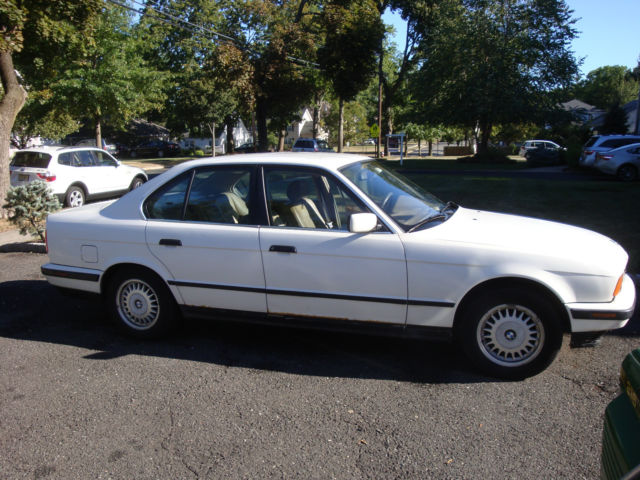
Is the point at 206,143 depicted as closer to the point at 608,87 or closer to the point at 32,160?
the point at 32,160

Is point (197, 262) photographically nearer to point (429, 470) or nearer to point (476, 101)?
point (429, 470)

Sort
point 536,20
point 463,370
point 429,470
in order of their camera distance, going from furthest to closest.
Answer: point 536,20 < point 463,370 < point 429,470

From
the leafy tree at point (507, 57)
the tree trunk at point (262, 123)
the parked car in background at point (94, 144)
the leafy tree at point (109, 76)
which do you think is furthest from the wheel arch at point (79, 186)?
the parked car in background at point (94, 144)

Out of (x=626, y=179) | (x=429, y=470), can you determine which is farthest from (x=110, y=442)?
(x=626, y=179)

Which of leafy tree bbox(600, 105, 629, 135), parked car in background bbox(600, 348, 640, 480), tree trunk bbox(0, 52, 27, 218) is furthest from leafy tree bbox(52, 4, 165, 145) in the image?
leafy tree bbox(600, 105, 629, 135)

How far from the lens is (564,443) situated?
Answer: 312 cm

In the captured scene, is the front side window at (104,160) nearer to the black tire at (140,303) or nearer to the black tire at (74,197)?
the black tire at (74,197)

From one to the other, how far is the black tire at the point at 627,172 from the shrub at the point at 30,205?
58.7 feet

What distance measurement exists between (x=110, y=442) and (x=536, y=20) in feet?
114

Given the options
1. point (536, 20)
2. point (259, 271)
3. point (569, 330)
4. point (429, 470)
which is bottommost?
point (429, 470)

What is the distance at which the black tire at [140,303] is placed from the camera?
4648mm

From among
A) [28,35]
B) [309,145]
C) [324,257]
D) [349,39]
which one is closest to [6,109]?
[28,35]

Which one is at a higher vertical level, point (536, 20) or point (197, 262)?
point (536, 20)

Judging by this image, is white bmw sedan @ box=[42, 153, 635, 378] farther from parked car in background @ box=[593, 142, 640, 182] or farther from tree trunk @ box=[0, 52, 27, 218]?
parked car in background @ box=[593, 142, 640, 182]
